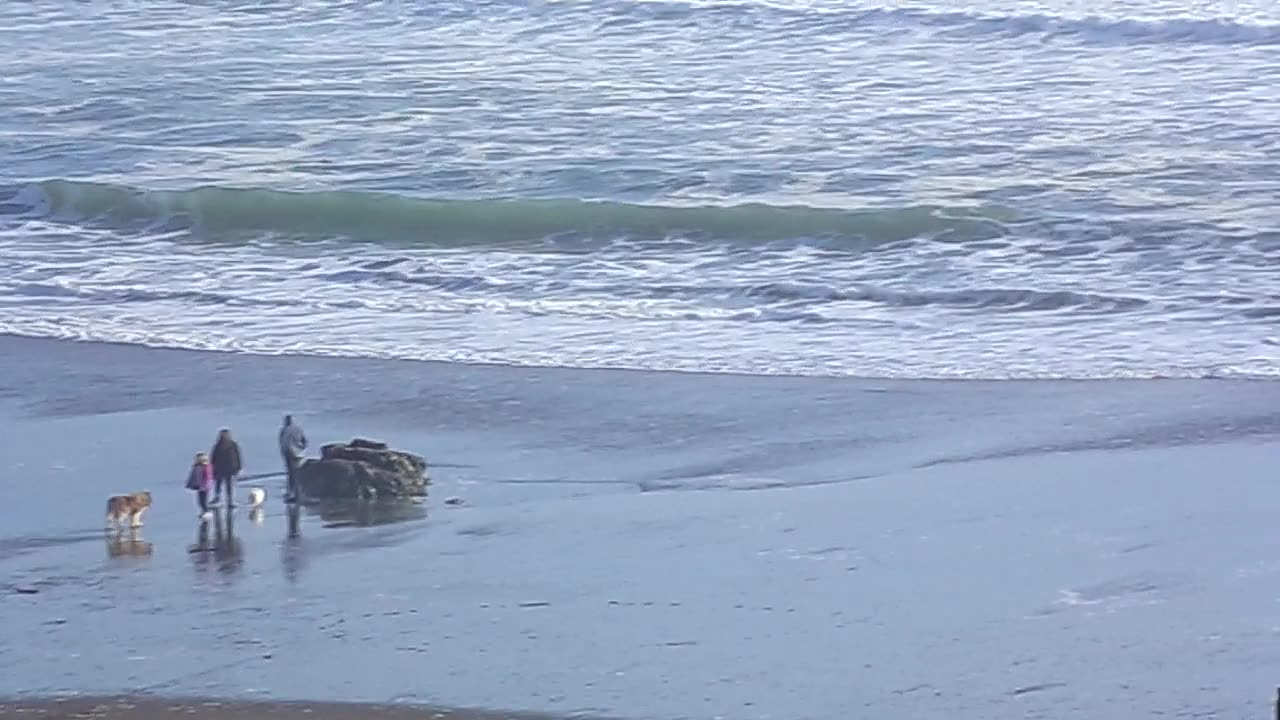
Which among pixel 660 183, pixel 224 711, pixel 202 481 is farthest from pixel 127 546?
pixel 660 183

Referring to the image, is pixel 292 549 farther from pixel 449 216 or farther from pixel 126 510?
pixel 449 216

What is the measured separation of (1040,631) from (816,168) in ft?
51.7

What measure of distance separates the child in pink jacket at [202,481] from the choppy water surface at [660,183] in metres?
4.51

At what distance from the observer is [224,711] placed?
11461 millimetres

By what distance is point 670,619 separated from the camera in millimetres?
12602

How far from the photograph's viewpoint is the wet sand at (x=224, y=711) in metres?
11.4

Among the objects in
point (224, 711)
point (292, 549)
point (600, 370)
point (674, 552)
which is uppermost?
point (600, 370)

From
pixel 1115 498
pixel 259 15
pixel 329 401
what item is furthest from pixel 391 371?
pixel 259 15

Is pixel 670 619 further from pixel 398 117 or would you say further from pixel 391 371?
pixel 398 117

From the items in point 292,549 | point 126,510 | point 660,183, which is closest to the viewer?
point 292,549

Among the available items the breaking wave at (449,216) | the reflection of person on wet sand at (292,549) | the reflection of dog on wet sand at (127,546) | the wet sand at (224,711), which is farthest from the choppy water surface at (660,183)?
the wet sand at (224,711)

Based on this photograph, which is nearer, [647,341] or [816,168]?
[647,341]

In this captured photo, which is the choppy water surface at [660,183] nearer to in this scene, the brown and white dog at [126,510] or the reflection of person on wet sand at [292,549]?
the reflection of person on wet sand at [292,549]

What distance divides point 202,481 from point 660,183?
12783 mm
